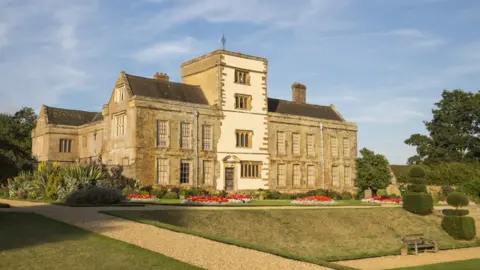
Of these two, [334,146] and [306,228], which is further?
[334,146]

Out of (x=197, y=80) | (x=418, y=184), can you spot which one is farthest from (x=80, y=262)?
(x=197, y=80)

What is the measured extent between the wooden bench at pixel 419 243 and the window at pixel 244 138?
68.3 ft

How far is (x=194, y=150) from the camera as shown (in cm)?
3981

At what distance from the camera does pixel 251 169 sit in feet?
141

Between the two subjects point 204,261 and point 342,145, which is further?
point 342,145

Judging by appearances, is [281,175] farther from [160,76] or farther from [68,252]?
[68,252]

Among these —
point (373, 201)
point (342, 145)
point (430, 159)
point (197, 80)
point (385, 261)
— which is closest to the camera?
point (385, 261)

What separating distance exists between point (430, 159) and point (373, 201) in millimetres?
29405

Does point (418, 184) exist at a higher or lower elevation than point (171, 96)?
lower

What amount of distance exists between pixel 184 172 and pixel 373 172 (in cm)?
1845

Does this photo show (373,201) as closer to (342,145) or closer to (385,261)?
(342,145)

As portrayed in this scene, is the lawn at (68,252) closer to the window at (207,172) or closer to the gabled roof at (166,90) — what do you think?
the gabled roof at (166,90)

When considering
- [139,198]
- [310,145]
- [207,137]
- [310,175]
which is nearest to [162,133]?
[207,137]

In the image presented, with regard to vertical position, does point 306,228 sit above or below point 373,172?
below
